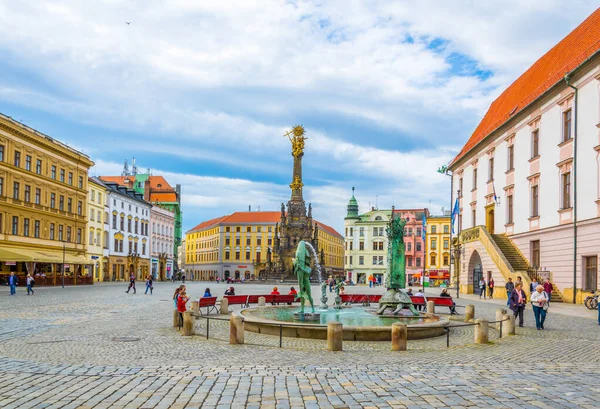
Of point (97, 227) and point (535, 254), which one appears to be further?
point (97, 227)

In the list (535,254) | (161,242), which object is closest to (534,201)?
(535,254)

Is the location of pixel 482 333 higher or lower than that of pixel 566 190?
lower

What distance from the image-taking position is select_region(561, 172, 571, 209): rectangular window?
97.4 feet

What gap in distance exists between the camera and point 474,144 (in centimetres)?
4531

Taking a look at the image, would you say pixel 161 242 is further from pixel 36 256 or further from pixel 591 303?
pixel 591 303

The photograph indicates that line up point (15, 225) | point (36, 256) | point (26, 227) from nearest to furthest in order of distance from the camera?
point (36, 256)
point (15, 225)
point (26, 227)

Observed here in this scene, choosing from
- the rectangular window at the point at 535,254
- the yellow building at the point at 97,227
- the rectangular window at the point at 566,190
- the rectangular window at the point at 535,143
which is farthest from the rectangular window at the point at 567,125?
the yellow building at the point at 97,227

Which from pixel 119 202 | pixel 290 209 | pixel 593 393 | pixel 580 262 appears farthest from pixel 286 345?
pixel 119 202

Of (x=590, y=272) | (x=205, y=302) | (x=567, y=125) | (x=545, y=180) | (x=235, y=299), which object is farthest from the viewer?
(x=545, y=180)

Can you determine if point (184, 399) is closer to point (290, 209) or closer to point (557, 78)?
point (557, 78)

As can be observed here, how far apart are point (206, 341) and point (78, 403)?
6111 millimetres

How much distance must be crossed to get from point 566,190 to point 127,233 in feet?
207

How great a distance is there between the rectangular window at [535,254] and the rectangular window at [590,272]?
18.0 feet

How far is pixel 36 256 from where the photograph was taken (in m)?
47.8
